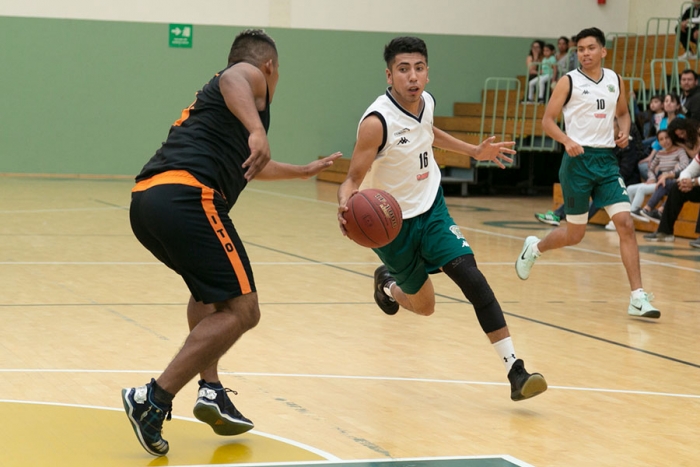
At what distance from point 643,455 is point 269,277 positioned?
4.93m

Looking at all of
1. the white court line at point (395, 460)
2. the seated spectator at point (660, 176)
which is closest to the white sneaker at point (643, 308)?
the white court line at point (395, 460)

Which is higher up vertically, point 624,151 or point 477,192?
point 624,151

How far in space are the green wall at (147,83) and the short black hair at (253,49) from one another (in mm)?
16068

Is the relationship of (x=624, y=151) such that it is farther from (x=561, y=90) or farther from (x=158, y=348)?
(x=158, y=348)

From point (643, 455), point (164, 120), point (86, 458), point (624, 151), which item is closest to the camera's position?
point (86, 458)

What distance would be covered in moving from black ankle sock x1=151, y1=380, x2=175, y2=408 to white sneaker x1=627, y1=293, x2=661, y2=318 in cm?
408

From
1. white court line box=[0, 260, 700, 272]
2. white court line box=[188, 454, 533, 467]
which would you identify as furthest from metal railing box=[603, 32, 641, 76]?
white court line box=[188, 454, 533, 467]

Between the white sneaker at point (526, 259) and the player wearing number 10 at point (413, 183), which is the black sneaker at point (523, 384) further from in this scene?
the white sneaker at point (526, 259)

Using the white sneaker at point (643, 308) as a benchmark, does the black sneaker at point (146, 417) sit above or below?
above

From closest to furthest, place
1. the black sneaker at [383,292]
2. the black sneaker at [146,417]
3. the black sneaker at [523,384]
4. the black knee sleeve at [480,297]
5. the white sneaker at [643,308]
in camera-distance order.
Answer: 1. the black sneaker at [146,417]
2. the black sneaker at [523,384]
3. the black knee sleeve at [480,297]
4. the black sneaker at [383,292]
5. the white sneaker at [643,308]

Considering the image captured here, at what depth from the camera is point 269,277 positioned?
8664 millimetres

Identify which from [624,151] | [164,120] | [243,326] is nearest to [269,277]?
[243,326]

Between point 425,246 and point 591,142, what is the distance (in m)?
2.93

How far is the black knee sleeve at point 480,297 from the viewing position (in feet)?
15.9
